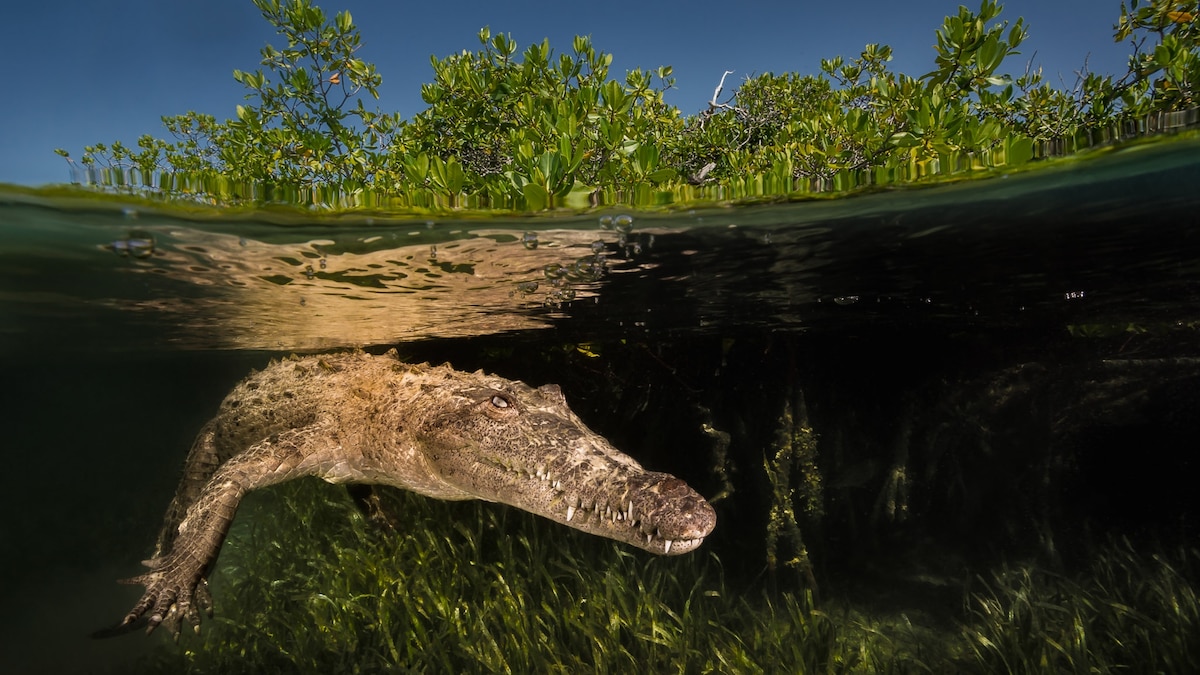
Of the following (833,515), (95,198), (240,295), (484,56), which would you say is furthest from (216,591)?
(833,515)

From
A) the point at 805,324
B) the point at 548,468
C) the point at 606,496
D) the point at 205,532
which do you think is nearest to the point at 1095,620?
the point at 805,324

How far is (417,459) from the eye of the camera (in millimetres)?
4535

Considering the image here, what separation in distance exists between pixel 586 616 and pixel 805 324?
5954mm

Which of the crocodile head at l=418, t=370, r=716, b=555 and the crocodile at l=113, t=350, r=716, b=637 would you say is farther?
the crocodile at l=113, t=350, r=716, b=637

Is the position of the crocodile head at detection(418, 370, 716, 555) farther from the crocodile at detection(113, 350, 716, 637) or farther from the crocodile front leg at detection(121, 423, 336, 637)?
the crocodile front leg at detection(121, 423, 336, 637)

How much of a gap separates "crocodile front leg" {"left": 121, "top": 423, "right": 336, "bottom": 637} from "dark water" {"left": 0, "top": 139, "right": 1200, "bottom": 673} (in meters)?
1.79

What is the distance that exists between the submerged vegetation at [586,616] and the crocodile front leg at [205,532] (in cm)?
155

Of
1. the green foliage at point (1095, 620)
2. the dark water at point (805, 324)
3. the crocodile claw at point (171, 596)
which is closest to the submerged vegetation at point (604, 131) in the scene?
the dark water at point (805, 324)

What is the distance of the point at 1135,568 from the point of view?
627 centimetres

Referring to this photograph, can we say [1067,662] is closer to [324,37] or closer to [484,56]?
[484,56]

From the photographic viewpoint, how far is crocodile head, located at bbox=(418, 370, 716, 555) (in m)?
3.20

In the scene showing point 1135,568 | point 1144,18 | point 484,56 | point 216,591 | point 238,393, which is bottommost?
point 216,591

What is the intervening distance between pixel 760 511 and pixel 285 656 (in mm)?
5341

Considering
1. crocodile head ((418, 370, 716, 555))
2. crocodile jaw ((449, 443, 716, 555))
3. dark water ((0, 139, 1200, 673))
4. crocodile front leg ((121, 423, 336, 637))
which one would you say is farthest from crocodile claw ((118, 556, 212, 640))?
dark water ((0, 139, 1200, 673))
